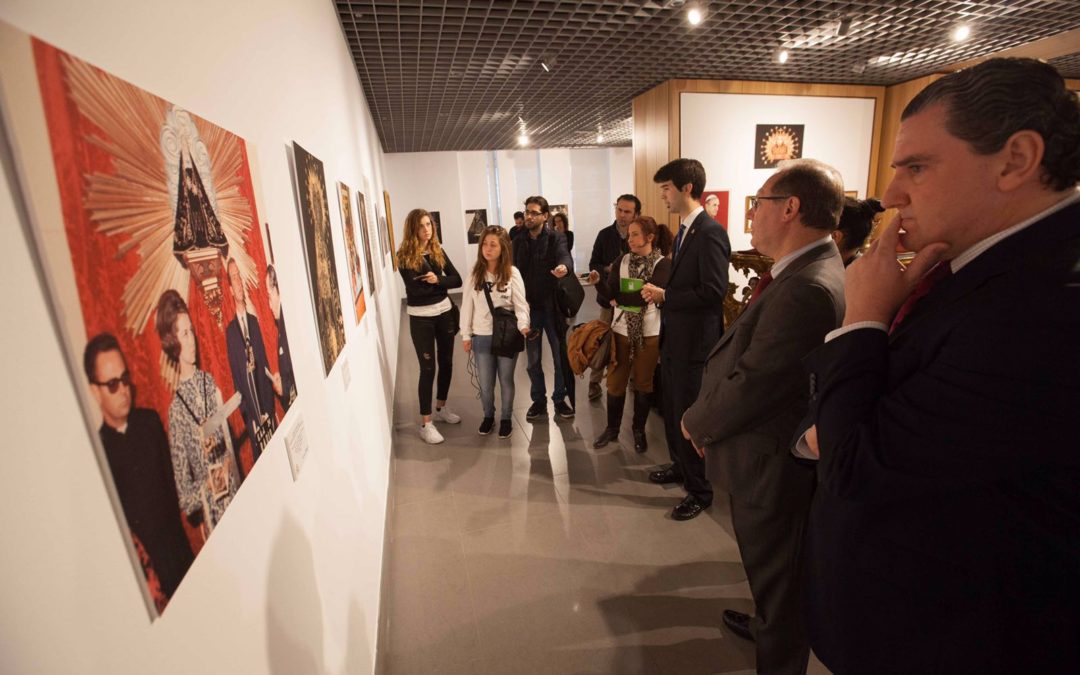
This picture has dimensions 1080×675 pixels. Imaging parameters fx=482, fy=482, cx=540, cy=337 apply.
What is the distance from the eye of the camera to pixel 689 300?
2.67 meters

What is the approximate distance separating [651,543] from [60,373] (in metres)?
2.79

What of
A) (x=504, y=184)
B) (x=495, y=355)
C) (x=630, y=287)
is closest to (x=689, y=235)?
(x=630, y=287)

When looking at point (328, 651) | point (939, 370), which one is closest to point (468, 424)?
point (328, 651)

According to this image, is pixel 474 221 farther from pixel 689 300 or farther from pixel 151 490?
pixel 151 490

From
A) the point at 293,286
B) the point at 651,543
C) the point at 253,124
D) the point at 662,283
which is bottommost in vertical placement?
the point at 651,543

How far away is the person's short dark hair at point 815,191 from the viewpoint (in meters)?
1.55

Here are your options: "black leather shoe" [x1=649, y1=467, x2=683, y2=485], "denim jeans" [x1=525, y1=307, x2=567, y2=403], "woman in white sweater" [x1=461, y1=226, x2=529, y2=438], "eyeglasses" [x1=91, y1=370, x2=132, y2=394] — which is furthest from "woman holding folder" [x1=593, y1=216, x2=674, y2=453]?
"eyeglasses" [x1=91, y1=370, x2=132, y2=394]

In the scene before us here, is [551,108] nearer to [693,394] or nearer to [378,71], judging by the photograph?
[378,71]

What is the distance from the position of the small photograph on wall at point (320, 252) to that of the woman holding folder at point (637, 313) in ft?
6.59

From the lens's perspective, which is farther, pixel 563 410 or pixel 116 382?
pixel 563 410

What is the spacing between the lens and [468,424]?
4395mm

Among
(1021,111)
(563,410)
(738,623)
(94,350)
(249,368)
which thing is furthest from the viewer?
(563,410)

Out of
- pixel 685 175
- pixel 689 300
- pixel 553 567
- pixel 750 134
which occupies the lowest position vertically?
pixel 553 567

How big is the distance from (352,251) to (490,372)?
5.41 ft
